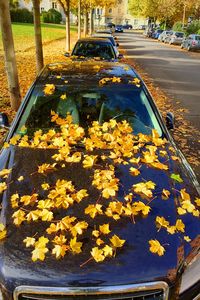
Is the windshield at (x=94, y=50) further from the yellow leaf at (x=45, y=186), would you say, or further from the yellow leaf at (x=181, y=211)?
the yellow leaf at (x=181, y=211)

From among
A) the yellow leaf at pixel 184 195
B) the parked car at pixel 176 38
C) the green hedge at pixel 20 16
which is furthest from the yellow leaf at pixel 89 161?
the green hedge at pixel 20 16

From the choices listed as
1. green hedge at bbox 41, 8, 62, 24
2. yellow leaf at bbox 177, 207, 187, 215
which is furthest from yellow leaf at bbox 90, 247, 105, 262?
green hedge at bbox 41, 8, 62, 24

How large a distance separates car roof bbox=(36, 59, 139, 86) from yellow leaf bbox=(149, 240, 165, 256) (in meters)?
2.39

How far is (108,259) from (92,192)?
73 cm

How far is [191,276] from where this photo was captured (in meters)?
2.37

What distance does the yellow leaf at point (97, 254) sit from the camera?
226 cm

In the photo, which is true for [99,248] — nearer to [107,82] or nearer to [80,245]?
[80,245]

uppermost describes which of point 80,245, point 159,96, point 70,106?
point 70,106

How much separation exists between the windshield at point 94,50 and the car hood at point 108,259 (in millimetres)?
8978

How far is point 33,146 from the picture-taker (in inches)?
141

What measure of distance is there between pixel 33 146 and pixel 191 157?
3590 mm

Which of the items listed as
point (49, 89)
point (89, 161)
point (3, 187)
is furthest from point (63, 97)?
point (3, 187)

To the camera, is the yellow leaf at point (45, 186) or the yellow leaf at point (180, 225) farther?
the yellow leaf at point (45, 186)

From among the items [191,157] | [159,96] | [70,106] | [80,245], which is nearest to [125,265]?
[80,245]
